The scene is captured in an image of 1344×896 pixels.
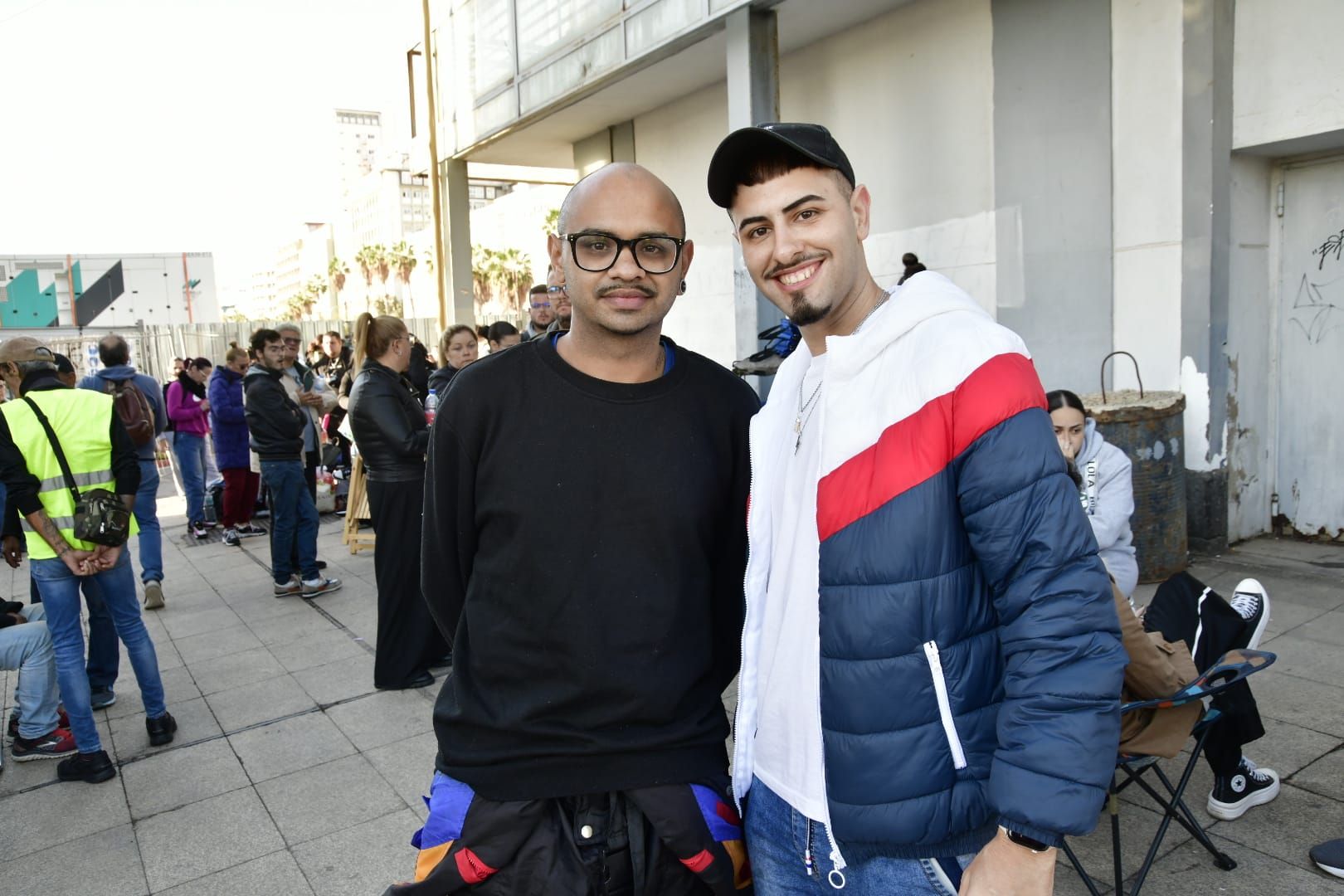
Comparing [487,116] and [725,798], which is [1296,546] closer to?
[725,798]

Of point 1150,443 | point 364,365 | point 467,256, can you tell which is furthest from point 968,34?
point 467,256

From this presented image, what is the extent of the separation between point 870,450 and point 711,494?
0.45 m

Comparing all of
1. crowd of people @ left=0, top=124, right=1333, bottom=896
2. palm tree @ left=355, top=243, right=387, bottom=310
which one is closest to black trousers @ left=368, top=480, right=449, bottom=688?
crowd of people @ left=0, top=124, right=1333, bottom=896

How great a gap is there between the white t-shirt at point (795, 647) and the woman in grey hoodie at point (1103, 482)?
8.58ft

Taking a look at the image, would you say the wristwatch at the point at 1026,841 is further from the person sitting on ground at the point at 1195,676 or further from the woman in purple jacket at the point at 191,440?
the woman in purple jacket at the point at 191,440

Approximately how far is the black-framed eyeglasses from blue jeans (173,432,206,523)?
33.0 feet

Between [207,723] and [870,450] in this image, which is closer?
[870,450]

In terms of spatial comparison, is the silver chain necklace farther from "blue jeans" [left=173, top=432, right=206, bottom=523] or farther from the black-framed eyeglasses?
"blue jeans" [left=173, top=432, right=206, bottom=523]

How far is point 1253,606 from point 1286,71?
472 centimetres

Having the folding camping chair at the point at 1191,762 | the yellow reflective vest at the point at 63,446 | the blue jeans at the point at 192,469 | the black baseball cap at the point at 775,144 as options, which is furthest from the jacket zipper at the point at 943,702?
the blue jeans at the point at 192,469

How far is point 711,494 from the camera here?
6.17 ft

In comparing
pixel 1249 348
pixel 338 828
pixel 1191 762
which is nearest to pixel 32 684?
pixel 338 828

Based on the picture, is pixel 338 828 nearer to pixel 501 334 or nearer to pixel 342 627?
pixel 342 627

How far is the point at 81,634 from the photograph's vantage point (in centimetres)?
448
